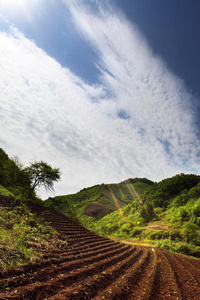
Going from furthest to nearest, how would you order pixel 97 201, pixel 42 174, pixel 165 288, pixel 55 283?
pixel 97 201, pixel 42 174, pixel 165 288, pixel 55 283

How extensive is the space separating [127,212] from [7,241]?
51.5 metres

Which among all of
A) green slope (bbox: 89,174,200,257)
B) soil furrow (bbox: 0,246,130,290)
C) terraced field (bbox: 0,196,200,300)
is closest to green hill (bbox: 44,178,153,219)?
green slope (bbox: 89,174,200,257)

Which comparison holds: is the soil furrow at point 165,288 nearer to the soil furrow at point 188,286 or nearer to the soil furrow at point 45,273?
the soil furrow at point 188,286

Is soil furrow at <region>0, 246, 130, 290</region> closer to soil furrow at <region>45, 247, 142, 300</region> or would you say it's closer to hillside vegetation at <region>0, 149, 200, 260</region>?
soil furrow at <region>45, 247, 142, 300</region>

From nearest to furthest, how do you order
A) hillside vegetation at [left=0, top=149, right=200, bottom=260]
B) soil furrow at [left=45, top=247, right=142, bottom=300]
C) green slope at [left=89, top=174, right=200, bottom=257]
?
soil furrow at [left=45, top=247, right=142, bottom=300] < hillside vegetation at [left=0, top=149, right=200, bottom=260] < green slope at [left=89, top=174, right=200, bottom=257]

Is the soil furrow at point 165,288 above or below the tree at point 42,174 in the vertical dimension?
below

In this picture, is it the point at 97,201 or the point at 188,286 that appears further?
the point at 97,201

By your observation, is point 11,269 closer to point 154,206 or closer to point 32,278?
point 32,278

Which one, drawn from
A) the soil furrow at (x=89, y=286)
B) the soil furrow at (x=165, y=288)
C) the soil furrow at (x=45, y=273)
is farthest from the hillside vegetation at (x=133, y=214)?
the soil furrow at (x=165, y=288)

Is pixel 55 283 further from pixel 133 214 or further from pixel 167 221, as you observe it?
pixel 133 214

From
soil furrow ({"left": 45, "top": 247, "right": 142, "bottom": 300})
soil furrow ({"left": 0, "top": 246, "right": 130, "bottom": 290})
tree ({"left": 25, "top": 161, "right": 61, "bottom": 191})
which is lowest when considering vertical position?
soil furrow ({"left": 45, "top": 247, "right": 142, "bottom": 300})

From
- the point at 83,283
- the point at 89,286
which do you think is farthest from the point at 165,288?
the point at 83,283

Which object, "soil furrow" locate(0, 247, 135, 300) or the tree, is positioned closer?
"soil furrow" locate(0, 247, 135, 300)

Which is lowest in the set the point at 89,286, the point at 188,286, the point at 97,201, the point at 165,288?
the point at 188,286
